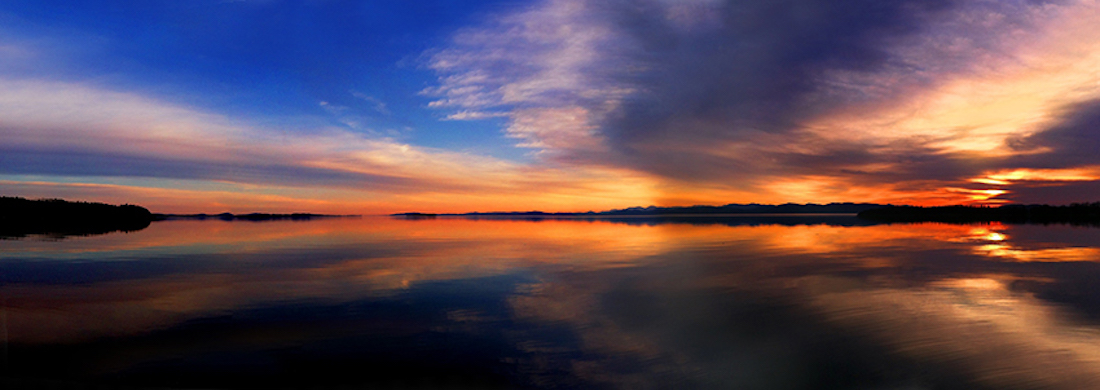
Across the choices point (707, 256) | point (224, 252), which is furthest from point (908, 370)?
point (224, 252)

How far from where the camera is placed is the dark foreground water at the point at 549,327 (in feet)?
28.5

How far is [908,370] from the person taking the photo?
9.17 m

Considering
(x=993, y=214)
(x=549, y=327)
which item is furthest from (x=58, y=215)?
(x=993, y=214)

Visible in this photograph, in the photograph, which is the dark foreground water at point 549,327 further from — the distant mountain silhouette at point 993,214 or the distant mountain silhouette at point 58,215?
the distant mountain silhouette at point 993,214

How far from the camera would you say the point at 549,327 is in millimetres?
11984

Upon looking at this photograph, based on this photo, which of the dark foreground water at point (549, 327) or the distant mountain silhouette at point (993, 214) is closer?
the dark foreground water at point (549, 327)

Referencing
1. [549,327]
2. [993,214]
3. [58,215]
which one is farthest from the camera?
[993,214]

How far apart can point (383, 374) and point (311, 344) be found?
2805 millimetres

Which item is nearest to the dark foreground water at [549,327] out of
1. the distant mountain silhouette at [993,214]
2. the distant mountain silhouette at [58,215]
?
the distant mountain silhouette at [58,215]

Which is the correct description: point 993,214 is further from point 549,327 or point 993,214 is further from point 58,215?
point 58,215

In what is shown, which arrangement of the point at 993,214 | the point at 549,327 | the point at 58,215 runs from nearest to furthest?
the point at 549,327 < the point at 58,215 < the point at 993,214

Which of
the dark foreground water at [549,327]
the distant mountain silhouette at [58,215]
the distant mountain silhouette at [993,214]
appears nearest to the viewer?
the dark foreground water at [549,327]

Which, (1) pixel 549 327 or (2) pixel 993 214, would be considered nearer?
(1) pixel 549 327

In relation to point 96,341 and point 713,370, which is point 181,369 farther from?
point 713,370
